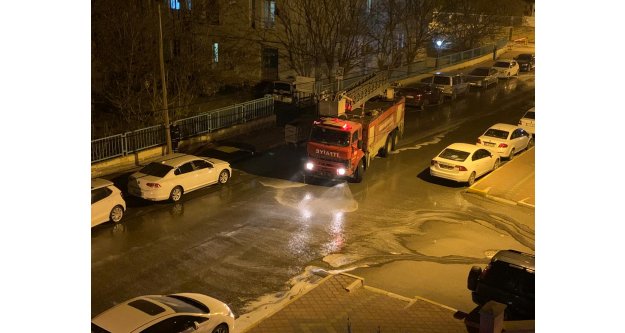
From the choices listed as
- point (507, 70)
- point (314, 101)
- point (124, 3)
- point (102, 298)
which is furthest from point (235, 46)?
point (102, 298)

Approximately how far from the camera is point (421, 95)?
33125mm

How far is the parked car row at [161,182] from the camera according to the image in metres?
16.8

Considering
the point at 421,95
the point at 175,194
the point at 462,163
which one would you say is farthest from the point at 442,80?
the point at 175,194

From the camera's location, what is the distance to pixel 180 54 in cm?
2930

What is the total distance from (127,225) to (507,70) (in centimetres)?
3255

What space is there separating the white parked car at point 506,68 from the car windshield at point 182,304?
3482cm

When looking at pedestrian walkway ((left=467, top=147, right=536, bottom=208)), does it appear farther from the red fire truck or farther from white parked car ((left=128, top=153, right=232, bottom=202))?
white parked car ((left=128, top=153, right=232, bottom=202))

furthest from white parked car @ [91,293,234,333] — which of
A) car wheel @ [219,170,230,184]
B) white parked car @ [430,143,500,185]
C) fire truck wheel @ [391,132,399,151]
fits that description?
fire truck wheel @ [391,132,399,151]

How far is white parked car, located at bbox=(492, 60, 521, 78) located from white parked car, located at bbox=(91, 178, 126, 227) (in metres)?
31.2

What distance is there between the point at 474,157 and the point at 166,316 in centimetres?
1397

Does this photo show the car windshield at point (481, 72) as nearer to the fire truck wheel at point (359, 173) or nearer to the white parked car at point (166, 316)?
the fire truck wheel at point (359, 173)

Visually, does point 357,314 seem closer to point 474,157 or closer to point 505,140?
point 474,157

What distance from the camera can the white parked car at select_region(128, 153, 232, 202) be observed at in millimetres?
18469

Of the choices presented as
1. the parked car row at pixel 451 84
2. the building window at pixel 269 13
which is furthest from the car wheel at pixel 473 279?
the building window at pixel 269 13
